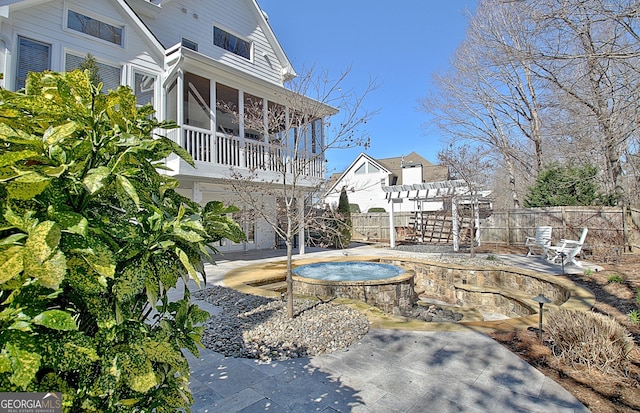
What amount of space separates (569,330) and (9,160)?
4519 mm

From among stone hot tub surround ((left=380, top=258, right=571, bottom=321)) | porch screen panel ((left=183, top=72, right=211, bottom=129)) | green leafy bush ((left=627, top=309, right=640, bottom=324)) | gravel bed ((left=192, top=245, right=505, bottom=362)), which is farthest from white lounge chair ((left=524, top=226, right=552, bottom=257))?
porch screen panel ((left=183, top=72, right=211, bottom=129))

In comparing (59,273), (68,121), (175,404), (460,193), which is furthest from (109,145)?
(460,193)

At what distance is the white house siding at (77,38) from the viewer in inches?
277

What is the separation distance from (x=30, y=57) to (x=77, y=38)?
117 cm

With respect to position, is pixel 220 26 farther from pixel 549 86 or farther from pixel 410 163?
pixel 410 163

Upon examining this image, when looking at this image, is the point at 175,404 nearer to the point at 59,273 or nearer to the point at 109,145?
the point at 59,273

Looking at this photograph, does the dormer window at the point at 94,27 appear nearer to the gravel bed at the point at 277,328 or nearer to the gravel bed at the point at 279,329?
the gravel bed at the point at 277,328

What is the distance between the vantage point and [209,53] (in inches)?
468

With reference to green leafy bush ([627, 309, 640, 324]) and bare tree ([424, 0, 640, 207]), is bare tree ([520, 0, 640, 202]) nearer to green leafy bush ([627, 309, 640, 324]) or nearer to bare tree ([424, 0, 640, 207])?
bare tree ([424, 0, 640, 207])

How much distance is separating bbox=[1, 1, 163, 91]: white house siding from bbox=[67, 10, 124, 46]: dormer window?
0.38 feet

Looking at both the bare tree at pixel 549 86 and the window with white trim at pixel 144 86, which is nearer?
the bare tree at pixel 549 86

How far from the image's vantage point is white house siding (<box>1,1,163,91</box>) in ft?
23.1

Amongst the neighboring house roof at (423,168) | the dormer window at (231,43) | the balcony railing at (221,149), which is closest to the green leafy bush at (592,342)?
the balcony railing at (221,149)

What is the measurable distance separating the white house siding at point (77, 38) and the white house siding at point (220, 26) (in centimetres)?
182
